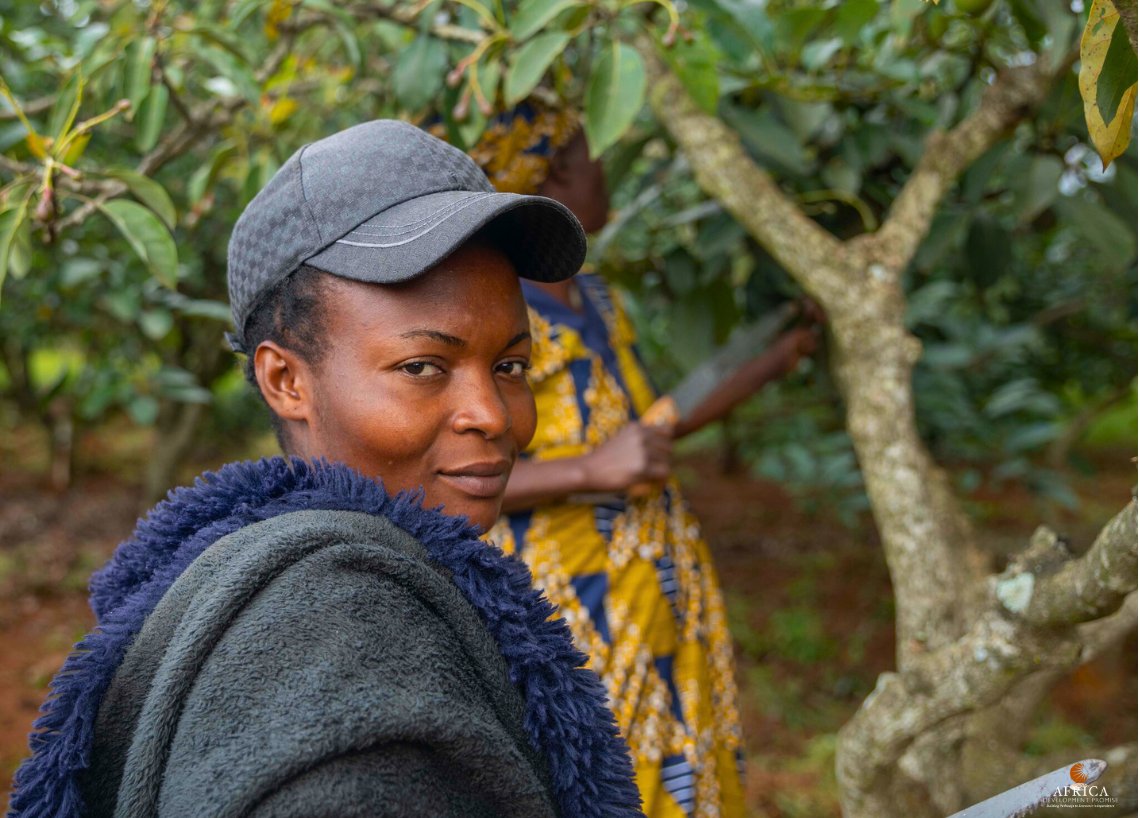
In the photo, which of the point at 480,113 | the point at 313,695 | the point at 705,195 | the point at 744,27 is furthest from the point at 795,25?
the point at 313,695

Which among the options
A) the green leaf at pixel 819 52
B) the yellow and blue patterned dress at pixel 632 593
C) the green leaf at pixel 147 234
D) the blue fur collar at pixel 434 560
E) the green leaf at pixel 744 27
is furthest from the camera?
the green leaf at pixel 819 52

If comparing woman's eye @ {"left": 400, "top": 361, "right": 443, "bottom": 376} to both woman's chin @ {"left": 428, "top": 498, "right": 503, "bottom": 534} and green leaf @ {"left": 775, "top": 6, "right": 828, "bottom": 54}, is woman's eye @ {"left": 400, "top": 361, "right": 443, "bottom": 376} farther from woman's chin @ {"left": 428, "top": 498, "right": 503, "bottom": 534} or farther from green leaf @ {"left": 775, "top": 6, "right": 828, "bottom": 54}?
green leaf @ {"left": 775, "top": 6, "right": 828, "bottom": 54}

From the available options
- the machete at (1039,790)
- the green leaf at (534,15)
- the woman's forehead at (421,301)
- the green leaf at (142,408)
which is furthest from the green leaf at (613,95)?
the green leaf at (142,408)

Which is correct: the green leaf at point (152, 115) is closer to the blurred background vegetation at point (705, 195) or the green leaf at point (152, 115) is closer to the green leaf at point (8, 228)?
the blurred background vegetation at point (705, 195)

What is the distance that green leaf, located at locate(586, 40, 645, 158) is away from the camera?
167cm

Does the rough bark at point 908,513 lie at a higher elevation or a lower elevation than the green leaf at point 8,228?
lower

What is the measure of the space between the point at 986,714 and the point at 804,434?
1.33 m

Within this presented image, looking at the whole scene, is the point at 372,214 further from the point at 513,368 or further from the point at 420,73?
the point at 420,73

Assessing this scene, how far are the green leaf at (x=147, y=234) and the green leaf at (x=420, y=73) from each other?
55 cm

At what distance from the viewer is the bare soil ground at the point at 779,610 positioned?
348 cm

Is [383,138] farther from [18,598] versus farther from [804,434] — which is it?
[18,598]

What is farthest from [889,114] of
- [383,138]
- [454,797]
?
[454,797]

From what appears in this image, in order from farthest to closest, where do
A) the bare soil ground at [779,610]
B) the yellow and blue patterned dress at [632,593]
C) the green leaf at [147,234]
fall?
the bare soil ground at [779,610] → the yellow and blue patterned dress at [632,593] → the green leaf at [147,234]

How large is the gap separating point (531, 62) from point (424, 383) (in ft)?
2.78
